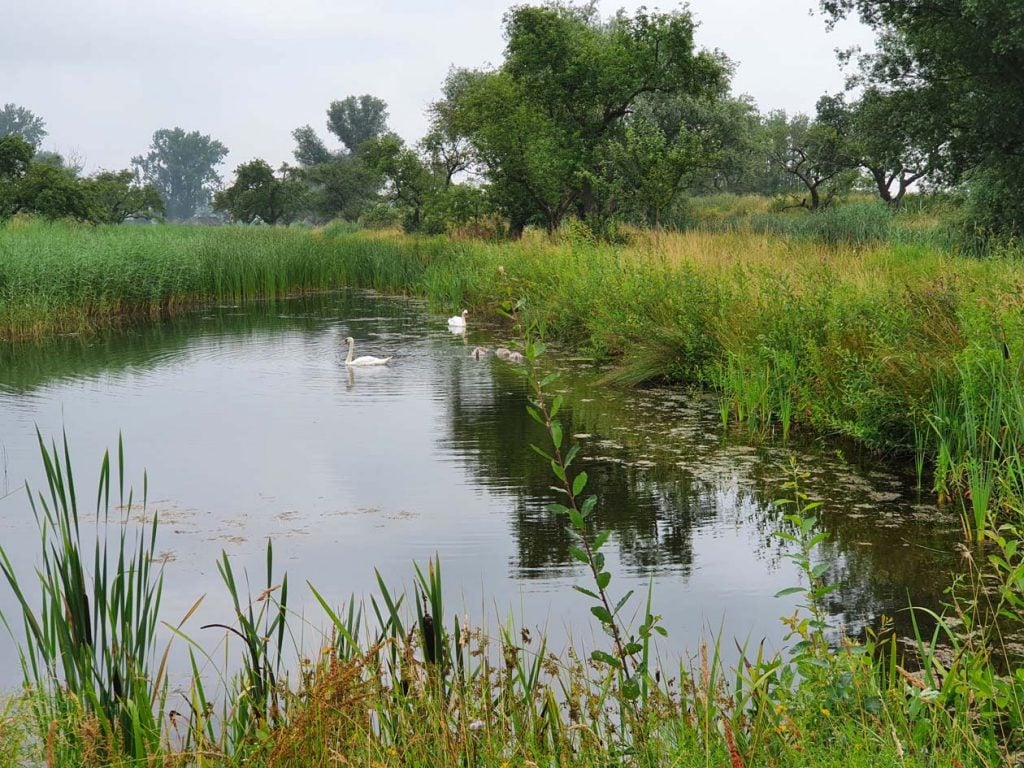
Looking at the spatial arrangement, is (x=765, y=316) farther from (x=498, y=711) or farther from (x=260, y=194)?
(x=260, y=194)

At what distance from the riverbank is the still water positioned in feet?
1.34

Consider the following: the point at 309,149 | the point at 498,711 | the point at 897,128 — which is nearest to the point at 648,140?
the point at 897,128

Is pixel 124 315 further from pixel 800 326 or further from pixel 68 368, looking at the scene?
pixel 800 326

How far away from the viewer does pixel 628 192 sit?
25734 millimetres

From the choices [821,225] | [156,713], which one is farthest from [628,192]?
[156,713]

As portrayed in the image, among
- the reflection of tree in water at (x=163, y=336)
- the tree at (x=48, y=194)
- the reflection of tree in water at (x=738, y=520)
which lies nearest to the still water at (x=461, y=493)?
the reflection of tree in water at (x=738, y=520)

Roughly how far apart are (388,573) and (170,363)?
29.2ft

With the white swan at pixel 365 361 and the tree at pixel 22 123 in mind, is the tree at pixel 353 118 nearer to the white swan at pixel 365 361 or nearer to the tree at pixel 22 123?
the tree at pixel 22 123

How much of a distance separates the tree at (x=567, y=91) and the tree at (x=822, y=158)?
11218 millimetres

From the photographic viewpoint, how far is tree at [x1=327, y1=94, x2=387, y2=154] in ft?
281

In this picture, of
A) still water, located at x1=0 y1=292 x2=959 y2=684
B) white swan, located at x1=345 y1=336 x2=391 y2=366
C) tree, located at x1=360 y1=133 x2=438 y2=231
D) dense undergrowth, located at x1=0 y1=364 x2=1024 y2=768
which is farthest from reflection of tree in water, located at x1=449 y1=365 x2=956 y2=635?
tree, located at x1=360 y1=133 x2=438 y2=231

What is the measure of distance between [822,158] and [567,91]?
14943 millimetres

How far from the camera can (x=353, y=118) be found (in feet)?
282

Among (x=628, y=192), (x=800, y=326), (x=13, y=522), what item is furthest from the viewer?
(x=628, y=192)
